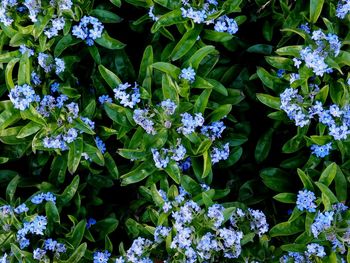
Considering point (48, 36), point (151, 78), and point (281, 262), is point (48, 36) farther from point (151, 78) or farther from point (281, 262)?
point (281, 262)

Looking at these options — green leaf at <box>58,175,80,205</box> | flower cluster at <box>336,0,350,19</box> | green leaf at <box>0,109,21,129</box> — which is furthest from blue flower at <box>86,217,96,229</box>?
flower cluster at <box>336,0,350,19</box>

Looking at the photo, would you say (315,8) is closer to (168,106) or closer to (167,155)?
(168,106)

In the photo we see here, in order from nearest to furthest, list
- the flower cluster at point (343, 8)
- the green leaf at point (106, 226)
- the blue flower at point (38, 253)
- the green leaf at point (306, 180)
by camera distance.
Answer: the blue flower at point (38, 253), the green leaf at point (306, 180), the flower cluster at point (343, 8), the green leaf at point (106, 226)

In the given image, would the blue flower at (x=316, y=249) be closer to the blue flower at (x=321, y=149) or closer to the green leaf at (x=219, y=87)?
the blue flower at (x=321, y=149)

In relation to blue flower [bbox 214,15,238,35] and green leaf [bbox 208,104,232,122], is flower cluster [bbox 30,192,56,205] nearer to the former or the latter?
green leaf [bbox 208,104,232,122]

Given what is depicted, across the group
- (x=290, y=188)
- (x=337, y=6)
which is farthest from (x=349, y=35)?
(x=290, y=188)

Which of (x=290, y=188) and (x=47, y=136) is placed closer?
(x=47, y=136)

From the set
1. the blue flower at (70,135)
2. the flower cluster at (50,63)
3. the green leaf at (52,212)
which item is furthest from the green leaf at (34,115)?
the green leaf at (52,212)

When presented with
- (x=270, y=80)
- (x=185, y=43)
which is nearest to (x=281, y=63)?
(x=270, y=80)
